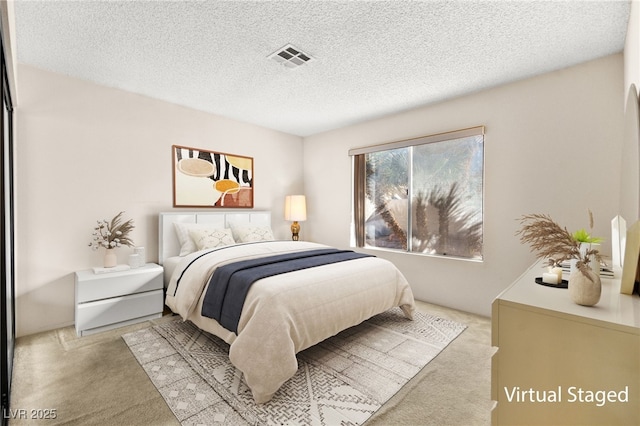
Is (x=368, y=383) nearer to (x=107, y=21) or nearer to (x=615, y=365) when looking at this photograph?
(x=615, y=365)

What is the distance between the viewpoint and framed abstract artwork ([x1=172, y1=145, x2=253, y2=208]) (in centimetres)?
365

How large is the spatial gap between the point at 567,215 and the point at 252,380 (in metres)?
2.98

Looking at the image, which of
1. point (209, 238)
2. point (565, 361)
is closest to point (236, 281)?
point (209, 238)

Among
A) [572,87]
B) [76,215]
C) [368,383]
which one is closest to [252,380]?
[368,383]

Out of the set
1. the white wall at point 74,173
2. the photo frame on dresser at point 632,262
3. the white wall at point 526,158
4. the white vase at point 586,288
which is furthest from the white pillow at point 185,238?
the photo frame on dresser at point 632,262

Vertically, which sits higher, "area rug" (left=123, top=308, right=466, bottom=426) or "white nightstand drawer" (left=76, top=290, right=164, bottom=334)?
"white nightstand drawer" (left=76, top=290, right=164, bottom=334)

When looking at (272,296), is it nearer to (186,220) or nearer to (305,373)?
(305,373)

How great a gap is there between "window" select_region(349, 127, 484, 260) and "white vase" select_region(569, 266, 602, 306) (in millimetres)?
2260

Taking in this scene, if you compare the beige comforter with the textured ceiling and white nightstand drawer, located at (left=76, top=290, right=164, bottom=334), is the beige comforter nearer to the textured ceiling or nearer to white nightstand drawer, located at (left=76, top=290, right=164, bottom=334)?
white nightstand drawer, located at (left=76, top=290, right=164, bottom=334)

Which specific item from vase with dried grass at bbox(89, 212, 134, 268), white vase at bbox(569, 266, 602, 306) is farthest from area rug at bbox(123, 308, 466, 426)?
white vase at bbox(569, 266, 602, 306)

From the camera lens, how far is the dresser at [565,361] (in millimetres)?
963

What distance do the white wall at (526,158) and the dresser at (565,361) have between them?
1741 millimetres

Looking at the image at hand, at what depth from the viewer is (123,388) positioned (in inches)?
73.6

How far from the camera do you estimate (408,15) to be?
1.96 meters
